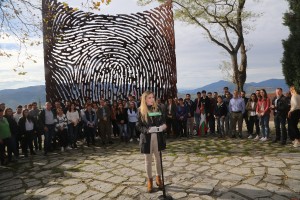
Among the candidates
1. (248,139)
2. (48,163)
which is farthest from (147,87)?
(48,163)

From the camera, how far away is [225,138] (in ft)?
34.2

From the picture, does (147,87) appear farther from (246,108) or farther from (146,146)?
(146,146)

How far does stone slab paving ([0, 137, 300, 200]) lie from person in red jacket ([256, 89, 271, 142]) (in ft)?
2.49

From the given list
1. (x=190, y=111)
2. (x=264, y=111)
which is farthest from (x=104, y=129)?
(x=264, y=111)

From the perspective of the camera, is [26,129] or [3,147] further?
[26,129]

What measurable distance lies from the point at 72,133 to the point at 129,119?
7.32 ft

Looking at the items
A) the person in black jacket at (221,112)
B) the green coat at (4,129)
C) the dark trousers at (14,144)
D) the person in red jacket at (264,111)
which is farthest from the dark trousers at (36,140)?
the person in red jacket at (264,111)

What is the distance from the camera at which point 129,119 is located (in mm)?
10719

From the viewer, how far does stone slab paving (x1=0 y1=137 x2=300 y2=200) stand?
16.0 feet

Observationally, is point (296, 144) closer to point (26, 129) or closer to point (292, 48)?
point (292, 48)

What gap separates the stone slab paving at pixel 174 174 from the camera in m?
4.89

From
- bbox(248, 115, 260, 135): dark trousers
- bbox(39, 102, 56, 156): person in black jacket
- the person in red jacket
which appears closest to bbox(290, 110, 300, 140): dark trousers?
the person in red jacket

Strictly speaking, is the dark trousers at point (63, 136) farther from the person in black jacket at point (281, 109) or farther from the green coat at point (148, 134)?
the person in black jacket at point (281, 109)

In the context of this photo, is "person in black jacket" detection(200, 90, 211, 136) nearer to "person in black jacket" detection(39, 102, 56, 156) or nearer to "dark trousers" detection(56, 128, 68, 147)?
"dark trousers" detection(56, 128, 68, 147)
